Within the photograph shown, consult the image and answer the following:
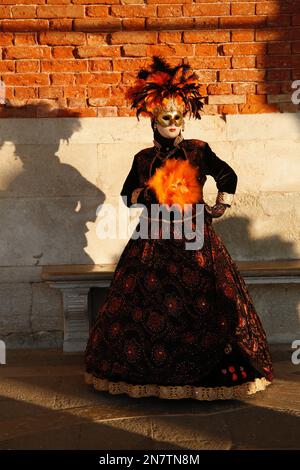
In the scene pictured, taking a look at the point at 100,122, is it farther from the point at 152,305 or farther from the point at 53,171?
the point at 152,305

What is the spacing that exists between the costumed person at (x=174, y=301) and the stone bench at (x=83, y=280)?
0.91 metres

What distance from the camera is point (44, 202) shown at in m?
6.34

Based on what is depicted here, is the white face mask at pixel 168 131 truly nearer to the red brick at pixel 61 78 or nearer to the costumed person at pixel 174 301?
the costumed person at pixel 174 301

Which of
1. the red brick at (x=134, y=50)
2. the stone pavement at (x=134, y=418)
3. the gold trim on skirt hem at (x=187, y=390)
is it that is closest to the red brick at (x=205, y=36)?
the red brick at (x=134, y=50)

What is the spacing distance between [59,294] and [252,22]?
284cm

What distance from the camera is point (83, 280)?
5973 mm

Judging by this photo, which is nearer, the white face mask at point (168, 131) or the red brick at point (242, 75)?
the white face mask at point (168, 131)

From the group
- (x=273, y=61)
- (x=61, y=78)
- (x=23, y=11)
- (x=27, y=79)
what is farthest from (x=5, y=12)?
(x=273, y=61)

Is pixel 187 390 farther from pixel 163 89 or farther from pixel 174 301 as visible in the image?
pixel 163 89

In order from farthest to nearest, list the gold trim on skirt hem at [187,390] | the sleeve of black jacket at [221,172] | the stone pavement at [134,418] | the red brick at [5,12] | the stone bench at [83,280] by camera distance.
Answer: the red brick at [5,12] < the stone bench at [83,280] < the sleeve of black jacket at [221,172] < the gold trim on skirt hem at [187,390] < the stone pavement at [134,418]

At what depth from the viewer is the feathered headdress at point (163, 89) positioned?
16.4ft

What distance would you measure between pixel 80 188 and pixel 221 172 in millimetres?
1660

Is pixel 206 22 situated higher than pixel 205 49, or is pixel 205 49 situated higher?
pixel 206 22
